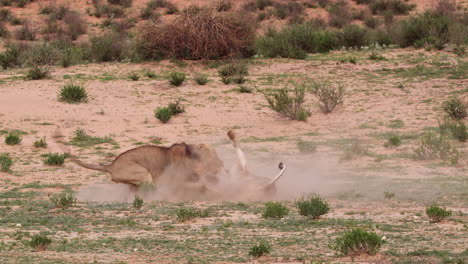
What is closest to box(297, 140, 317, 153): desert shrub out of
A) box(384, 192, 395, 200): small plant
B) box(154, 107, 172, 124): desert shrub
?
box(154, 107, 172, 124): desert shrub

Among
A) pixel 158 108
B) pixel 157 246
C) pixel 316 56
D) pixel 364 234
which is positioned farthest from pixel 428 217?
pixel 316 56

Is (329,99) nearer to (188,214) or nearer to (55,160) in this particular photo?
(55,160)

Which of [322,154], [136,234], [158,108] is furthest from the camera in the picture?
[158,108]

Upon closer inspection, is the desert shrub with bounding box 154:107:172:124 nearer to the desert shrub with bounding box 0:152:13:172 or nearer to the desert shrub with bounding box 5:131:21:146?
the desert shrub with bounding box 5:131:21:146

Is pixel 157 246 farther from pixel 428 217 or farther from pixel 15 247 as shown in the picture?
pixel 428 217

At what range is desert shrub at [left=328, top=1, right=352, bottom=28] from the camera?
122 feet

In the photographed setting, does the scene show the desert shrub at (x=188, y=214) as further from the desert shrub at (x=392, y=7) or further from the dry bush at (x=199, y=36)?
the desert shrub at (x=392, y=7)

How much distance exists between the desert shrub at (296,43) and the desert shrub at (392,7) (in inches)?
447

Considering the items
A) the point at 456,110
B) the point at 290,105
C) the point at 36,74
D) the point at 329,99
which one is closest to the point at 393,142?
the point at 456,110

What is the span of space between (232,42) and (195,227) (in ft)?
51.2

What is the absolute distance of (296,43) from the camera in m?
26.8

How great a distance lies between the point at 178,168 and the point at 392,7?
29743mm

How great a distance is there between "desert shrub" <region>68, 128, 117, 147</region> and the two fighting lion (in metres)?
6.01

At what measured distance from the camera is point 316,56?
2616 cm
